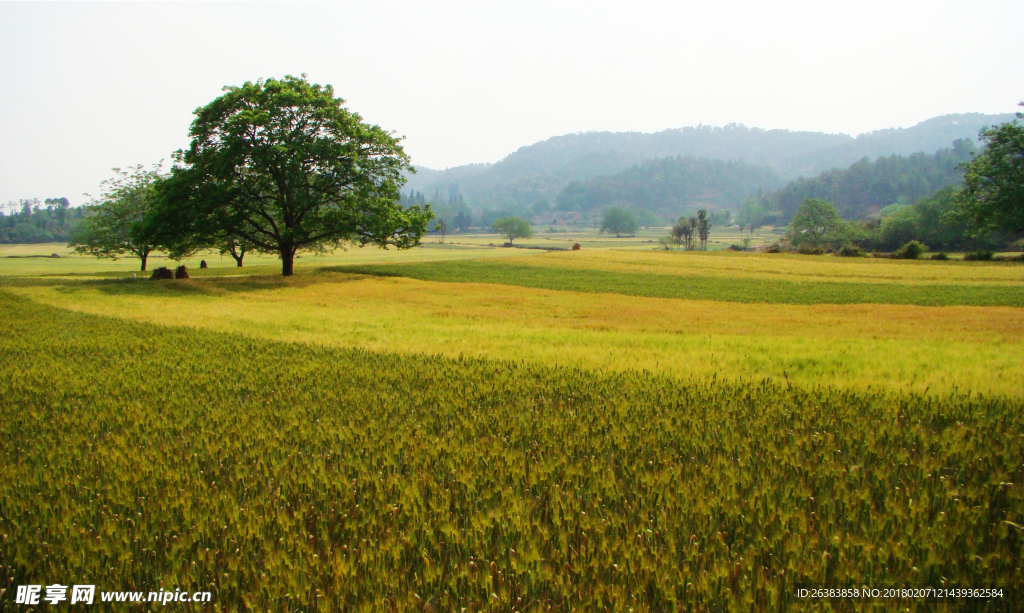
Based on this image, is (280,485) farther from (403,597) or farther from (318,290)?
(318,290)

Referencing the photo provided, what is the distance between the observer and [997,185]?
197ft

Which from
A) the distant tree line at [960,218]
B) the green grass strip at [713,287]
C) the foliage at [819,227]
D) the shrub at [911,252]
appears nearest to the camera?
the green grass strip at [713,287]

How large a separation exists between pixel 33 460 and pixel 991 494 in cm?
1022

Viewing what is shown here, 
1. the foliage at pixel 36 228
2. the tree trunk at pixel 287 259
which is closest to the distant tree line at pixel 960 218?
the tree trunk at pixel 287 259

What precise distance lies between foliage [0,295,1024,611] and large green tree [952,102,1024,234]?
2593 inches

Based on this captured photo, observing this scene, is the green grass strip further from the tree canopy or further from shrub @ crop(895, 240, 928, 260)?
the tree canopy

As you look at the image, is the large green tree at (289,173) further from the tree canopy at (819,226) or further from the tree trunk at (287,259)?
the tree canopy at (819,226)

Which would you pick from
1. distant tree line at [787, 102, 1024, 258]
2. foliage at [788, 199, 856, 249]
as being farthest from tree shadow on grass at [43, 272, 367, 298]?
foliage at [788, 199, 856, 249]

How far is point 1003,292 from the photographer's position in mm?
33656

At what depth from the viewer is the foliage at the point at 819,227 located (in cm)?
12219

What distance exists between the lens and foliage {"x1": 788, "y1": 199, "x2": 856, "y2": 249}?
122m

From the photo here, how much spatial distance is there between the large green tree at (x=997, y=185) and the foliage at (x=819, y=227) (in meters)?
59.6

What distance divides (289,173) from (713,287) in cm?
3139

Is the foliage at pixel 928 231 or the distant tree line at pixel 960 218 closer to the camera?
the distant tree line at pixel 960 218
